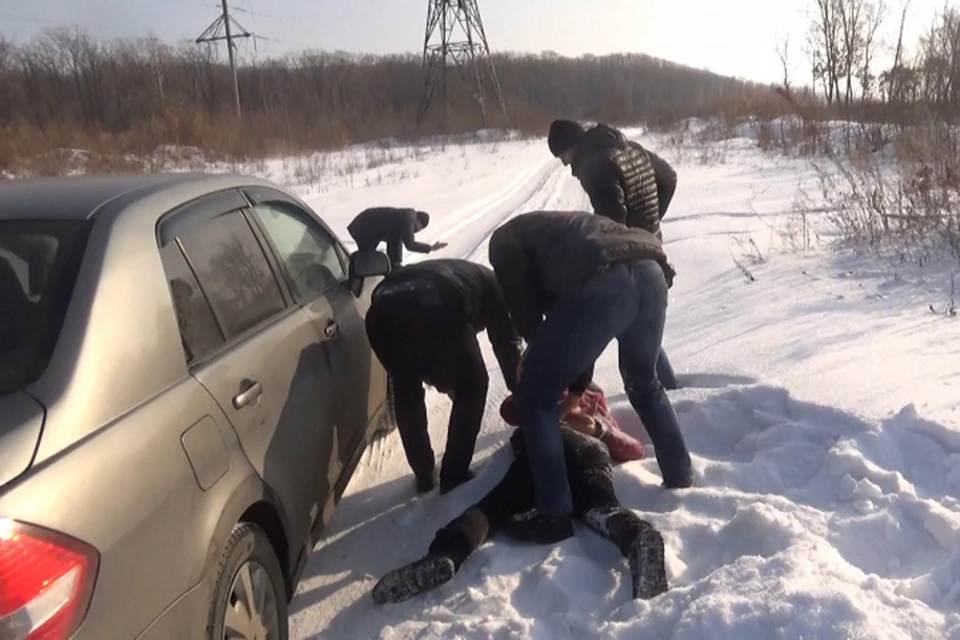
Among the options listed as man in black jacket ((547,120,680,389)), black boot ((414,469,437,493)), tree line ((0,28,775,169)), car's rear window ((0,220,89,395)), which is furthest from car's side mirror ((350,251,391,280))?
tree line ((0,28,775,169))

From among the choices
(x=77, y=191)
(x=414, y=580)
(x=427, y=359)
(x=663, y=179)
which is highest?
(x=77, y=191)

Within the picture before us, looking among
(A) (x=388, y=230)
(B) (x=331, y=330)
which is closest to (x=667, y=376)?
(B) (x=331, y=330)

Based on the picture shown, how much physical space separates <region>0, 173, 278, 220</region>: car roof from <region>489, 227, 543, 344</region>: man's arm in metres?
1.14

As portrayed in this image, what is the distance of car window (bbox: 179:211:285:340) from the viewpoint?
2.69 meters

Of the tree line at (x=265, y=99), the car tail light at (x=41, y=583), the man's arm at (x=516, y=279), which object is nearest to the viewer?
the car tail light at (x=41, y=583)

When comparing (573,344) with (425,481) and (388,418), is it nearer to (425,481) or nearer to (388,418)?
(425,481)

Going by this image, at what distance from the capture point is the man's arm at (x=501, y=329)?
3.92 m

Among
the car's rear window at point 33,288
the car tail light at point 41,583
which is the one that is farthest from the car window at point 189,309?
the car tail light at point 41,583

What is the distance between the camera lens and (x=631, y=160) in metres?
4.52

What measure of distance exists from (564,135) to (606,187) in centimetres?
49

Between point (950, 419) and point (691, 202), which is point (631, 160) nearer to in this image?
point (950, 419)

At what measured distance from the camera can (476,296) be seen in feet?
12.5

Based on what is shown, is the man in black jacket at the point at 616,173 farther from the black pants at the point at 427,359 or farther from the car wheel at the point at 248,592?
the car wheel at the point at 248,592

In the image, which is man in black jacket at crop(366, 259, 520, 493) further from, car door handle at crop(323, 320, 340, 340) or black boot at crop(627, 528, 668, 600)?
black boot at crop(627, 528, 668, 600)
